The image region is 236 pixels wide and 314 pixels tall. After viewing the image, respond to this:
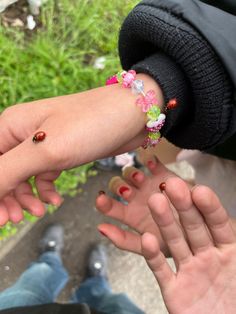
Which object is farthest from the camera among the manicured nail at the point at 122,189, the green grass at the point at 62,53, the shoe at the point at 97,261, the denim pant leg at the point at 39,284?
the shoe at the point at 97,261

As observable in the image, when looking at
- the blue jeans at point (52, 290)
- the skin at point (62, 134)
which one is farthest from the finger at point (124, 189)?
the blue jeans at point (52, 290)

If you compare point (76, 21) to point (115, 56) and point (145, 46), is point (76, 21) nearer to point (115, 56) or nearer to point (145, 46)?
point (115, 56)

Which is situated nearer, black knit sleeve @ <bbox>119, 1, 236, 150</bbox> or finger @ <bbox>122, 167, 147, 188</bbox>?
black knit sleeve @ <bbox>119, 1, 236, 150</bbox>

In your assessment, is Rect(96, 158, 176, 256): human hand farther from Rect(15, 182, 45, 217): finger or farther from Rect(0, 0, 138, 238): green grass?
Rect(0, 0, 138, 238): green grass

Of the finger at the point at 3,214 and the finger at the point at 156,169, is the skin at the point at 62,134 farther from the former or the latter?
the finger at the point at 156,169

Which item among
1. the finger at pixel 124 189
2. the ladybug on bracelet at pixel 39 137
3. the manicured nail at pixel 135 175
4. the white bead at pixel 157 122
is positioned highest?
the ladybug on bracelet at pixel 39 137

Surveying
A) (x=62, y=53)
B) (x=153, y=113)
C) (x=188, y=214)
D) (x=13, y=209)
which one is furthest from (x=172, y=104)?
(x=62, y=53)

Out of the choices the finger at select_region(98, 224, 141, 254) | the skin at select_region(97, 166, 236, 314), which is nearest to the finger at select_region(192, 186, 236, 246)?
the skin at select_region(97, 166, 236, 314)
